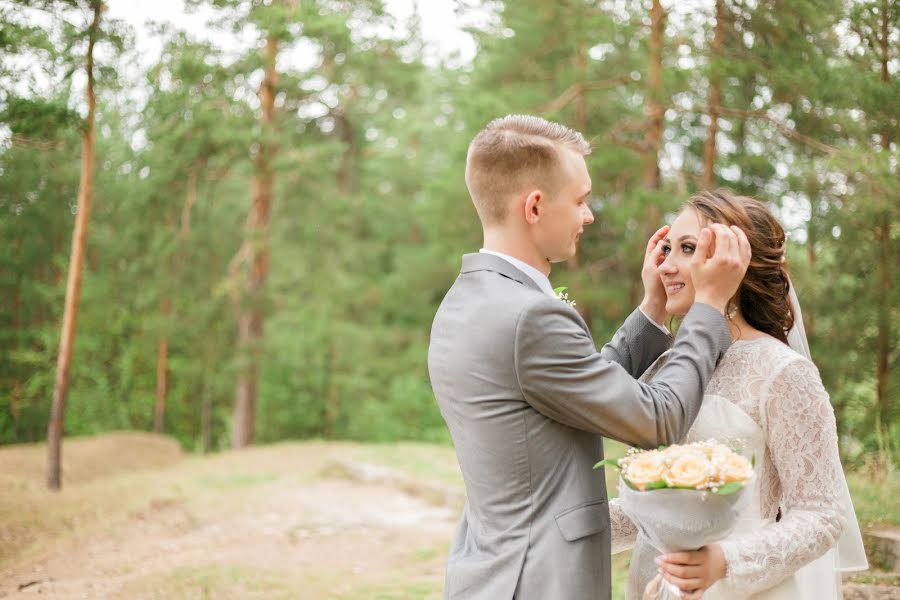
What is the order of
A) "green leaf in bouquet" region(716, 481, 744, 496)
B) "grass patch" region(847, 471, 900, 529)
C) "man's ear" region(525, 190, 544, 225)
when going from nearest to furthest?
"green leaf in bouquet" region(716, 481, 744, 496), "man's ear" region(525, 190, 544, 225), "grass patch" region(847, 471, 900, 529)

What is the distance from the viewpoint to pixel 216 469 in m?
13.0

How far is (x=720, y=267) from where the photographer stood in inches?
85.7

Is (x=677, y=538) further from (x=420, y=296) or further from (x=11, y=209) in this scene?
(x=420, y=296)

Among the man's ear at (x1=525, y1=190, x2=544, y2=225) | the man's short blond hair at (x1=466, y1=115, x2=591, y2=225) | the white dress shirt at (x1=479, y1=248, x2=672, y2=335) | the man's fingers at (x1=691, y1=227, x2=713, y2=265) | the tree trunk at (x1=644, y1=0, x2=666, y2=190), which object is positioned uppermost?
the tree trunk at (x1=644, y1=0, x2=666, y2=190)

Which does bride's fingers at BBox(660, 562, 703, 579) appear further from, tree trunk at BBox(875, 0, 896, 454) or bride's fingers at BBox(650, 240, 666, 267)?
tree trunk at BBox(875, 0, 896, 454)

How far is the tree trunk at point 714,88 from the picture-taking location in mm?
8379

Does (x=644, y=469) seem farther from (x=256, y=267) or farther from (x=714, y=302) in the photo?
(x=256, y=267)

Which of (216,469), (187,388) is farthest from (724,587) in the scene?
(187,388)

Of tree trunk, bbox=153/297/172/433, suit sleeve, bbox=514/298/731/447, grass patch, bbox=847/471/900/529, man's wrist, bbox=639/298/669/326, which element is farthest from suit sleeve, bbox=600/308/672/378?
tree trunk, bbox=153/297/172/433

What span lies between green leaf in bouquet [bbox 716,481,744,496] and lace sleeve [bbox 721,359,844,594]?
0.38 meters

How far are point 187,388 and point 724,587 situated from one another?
2180 centimetres

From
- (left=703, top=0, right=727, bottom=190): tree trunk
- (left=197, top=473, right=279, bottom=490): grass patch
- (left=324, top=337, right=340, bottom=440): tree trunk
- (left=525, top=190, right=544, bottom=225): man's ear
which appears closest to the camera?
(left=525, top=190, right=544, bottom=225): man's ear

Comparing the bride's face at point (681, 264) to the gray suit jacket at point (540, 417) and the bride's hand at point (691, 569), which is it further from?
the bride's hand at point (691, 569)

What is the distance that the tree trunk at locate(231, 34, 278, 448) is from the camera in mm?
14711
